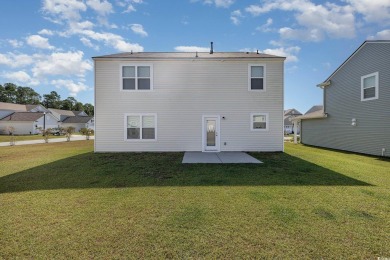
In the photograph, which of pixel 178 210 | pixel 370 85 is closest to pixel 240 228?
pixel 178 210

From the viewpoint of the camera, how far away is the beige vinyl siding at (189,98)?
12.6 metres

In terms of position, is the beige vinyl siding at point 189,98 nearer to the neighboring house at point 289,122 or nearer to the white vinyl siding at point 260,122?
the white vinyl siding at point 260,122

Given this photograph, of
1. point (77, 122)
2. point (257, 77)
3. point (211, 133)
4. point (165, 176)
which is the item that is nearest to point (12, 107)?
point (77, 122)

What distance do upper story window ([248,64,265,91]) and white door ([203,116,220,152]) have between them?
2989 mm

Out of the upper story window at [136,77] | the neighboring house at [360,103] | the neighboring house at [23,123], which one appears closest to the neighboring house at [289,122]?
the neighboring house at [360,103]

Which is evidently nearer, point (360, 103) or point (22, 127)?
point (360, 103)

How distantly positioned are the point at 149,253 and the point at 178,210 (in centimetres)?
145

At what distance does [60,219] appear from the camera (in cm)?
396

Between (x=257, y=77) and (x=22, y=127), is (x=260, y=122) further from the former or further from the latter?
(x=22, y=127)

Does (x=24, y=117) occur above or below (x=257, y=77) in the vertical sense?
below

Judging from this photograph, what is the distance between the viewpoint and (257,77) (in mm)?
12727

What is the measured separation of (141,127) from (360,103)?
546 inches

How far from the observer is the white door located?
12706 millimetres

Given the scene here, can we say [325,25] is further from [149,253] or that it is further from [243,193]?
[149,253]
